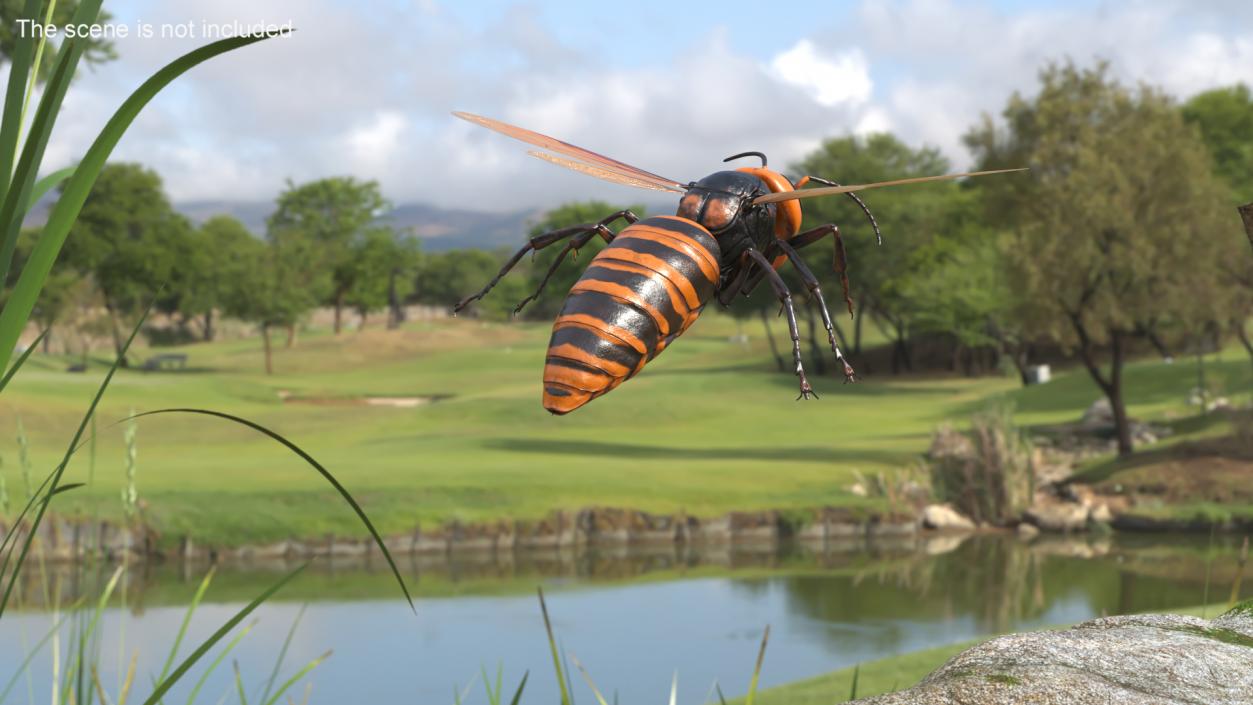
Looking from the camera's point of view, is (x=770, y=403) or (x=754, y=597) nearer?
(x=754, y=597)

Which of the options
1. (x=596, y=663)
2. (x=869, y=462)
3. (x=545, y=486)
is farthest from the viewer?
(x=869, y=462)

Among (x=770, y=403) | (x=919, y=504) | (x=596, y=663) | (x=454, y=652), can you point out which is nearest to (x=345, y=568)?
(x=454, y=652)

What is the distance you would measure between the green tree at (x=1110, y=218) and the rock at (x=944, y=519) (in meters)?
6.23

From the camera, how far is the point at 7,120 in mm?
1542

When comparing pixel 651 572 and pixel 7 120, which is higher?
pixel 7 120

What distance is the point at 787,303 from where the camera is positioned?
148cm

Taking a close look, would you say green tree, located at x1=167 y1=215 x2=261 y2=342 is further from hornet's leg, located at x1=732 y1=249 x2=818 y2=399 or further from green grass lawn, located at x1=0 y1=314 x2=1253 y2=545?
hornet's leg, located at x1=732 y1=249 x2=818 y2=399

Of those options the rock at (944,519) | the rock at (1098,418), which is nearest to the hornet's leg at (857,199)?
the rock at (944,519)

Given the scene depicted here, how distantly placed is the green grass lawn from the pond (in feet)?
5.01

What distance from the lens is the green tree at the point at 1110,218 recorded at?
30.9 metres

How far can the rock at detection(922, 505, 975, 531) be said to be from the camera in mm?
26938

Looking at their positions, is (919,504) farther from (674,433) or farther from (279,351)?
(279,351)

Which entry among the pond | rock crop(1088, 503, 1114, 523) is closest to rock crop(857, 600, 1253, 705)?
the pond

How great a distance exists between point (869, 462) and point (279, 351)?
53.6 m
